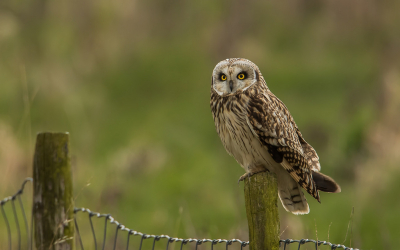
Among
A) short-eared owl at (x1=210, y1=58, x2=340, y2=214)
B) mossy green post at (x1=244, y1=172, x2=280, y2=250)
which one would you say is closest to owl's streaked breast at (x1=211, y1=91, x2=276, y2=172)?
short-eared owl at (x1=210, y1=58, x2=340, y2=214)

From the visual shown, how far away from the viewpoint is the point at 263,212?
6.04 ft

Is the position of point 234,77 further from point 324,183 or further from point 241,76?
point 324,183

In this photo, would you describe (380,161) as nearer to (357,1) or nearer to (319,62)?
(319,62)

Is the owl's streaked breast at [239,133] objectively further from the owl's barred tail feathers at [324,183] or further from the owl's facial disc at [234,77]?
the owl's barred tail feathers at [324,183]

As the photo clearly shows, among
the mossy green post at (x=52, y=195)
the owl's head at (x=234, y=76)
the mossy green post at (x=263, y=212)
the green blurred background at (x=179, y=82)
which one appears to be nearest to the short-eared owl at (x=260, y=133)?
the owl's head at (x=234, y=76)

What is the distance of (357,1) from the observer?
11.1m

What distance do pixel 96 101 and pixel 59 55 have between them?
1.39 m

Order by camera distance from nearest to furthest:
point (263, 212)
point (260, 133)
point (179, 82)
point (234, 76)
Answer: point (263, 212) → point (260, 133) → point (234, 76) → point (179, 82)

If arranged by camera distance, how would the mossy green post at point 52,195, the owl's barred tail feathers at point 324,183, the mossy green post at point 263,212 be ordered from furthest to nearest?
the owl's barred tail feathers at point 324,183
the mossy green post at point 52,195
the mossy green post at point 263,212

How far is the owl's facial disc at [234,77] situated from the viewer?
9.27ft

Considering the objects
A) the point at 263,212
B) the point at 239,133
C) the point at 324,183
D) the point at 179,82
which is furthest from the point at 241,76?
the point at 179,82

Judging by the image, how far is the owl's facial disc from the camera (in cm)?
283

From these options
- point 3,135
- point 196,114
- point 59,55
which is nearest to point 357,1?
point 196,114

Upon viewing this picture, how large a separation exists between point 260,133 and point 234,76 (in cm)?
37
